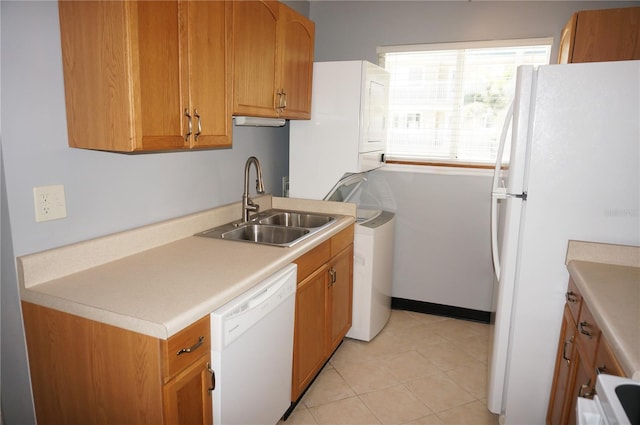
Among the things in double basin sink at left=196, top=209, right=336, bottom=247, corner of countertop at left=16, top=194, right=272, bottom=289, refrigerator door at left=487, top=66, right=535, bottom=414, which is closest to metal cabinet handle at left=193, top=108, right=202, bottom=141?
corner of countertop at left=16, top=194, right=272, bottom=289

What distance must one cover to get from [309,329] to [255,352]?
1.99 feet

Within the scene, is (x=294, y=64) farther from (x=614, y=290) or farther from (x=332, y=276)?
(x=614, y=290)

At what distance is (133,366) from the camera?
127 centimetres

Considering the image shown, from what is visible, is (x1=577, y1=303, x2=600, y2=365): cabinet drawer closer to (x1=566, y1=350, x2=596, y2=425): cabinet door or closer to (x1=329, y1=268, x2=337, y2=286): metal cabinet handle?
(x1=566, y1=350, x2=596, y2=425): cabinet door

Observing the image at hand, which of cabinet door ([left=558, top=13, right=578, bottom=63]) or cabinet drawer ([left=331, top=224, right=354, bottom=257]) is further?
cabinet drawer ([left=331, top=224, right=354, bottom=257])

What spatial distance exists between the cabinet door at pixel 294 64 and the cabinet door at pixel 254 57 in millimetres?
70

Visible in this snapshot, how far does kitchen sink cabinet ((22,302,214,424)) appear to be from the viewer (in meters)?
1.25

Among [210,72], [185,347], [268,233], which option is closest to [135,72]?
[210,72]

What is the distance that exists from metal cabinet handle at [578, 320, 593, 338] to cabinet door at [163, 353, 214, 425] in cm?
126

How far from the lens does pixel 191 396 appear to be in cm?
135

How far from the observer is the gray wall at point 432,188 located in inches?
118

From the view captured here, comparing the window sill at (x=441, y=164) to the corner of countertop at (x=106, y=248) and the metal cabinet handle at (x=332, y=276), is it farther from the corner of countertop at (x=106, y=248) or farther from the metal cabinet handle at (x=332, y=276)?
the corner of countertop at (x=106, y=248)

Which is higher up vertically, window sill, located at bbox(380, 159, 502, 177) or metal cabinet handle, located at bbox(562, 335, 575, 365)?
window sill, located at bbox(380, 159, 502, 177)

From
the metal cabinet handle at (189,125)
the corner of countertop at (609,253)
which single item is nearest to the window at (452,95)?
the corner of countertop at (609,253)
